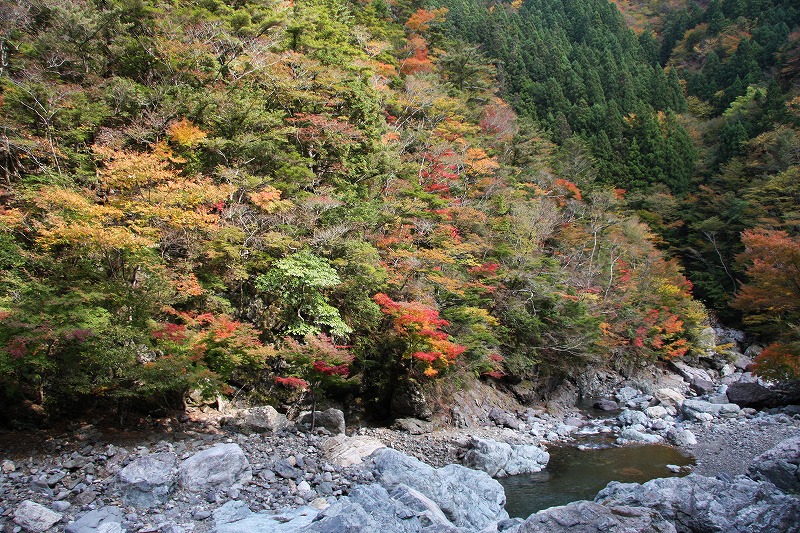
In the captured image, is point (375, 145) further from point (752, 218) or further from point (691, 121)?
point (691, 121)

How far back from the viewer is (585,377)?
21.4 metres

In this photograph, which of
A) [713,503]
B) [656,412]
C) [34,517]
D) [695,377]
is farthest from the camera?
[695,377]

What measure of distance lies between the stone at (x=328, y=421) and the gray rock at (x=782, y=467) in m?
9.47

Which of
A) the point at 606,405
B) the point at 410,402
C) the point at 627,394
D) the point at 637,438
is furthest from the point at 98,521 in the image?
the point at 627,394

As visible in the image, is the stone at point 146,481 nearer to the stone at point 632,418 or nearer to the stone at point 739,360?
the stone at point 632,418

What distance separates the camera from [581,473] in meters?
11.6

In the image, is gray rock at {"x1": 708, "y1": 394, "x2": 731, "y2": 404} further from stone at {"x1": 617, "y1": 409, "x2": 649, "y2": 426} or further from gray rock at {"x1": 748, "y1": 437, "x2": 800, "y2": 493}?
gray rock at {"x1": 748, "y1": 437, "x2": 800, "y2": 493}

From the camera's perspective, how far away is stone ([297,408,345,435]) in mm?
11477

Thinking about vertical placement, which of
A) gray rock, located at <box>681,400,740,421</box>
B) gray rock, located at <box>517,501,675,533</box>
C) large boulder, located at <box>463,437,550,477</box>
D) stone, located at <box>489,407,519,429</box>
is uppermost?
gray rock, located at <box>517,501,675,533</box>

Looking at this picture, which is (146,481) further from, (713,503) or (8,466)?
(713,503)

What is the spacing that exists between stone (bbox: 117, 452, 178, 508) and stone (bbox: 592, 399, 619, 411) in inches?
665

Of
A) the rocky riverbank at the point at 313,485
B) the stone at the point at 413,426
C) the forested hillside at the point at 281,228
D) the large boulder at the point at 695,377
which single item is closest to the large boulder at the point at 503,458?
the rocky riverbank at the point at 313,485

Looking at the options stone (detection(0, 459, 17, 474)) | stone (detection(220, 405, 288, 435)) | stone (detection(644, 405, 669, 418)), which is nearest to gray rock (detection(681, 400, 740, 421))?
stone (detection(644, 405, 669, 418))

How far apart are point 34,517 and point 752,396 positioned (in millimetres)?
21456
